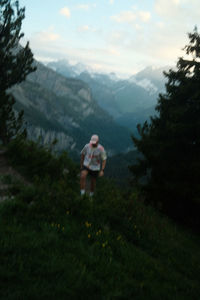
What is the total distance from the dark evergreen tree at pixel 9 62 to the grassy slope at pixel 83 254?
707 cm

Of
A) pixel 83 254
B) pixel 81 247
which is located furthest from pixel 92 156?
pixel 83 254

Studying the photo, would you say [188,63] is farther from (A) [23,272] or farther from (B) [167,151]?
(A) [23,272]

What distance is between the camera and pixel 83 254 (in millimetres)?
3988

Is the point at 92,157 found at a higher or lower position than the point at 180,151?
lower

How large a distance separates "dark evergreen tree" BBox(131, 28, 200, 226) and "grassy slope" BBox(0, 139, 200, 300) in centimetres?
414

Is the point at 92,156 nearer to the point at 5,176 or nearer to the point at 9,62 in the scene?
the point at 5,176

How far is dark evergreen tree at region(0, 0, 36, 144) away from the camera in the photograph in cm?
1185

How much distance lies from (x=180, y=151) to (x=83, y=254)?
852 cm

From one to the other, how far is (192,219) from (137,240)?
20.2 feet

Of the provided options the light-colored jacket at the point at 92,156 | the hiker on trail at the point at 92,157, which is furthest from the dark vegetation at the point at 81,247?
the light-colored jacket at the point at 92,156

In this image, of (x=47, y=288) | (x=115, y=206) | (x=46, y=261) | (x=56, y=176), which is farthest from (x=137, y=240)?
(x=56, y=176)

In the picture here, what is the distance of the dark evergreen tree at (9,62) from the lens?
38.9ft

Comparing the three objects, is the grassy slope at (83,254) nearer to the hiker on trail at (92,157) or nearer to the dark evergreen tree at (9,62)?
the hiker on trail at (92,157)

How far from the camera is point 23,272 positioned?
3145mm
